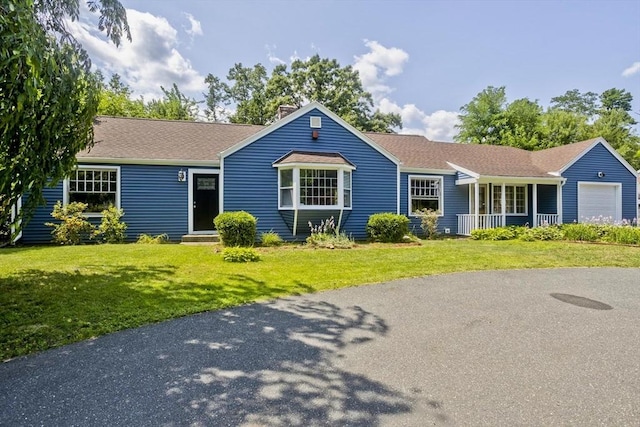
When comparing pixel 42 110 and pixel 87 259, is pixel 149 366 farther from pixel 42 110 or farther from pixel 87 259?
pixel 87 259

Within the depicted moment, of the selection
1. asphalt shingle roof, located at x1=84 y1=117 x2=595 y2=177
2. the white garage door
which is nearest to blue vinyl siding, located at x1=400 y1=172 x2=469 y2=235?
asphalt shingle roof, located at x1=84 y1=117 x2=595 y2=177

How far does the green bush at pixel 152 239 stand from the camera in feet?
37.0

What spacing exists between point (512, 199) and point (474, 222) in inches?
134

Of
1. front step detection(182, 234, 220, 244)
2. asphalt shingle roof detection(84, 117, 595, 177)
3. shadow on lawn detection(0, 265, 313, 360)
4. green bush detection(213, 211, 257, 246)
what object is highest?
asphalt shingle roof detection(84, 117, 595, 177)

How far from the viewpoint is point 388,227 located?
40.9ft

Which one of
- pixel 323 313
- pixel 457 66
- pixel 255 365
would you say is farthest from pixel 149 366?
pixel 457 66

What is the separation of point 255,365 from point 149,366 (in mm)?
959

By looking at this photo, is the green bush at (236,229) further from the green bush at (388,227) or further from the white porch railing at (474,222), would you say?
the white porch railing at (474,222)

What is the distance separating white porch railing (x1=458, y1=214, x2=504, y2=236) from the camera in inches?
594

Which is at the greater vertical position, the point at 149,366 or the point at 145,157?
the point at 145,157

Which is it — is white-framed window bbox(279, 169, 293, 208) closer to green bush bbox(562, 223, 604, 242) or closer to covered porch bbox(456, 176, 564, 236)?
covered porch bbox(456, 176, 564, 236)

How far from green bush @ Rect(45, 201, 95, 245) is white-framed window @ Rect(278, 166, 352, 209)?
627 cm

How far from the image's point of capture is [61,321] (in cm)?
416

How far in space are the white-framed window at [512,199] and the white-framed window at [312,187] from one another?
27.7 feet
